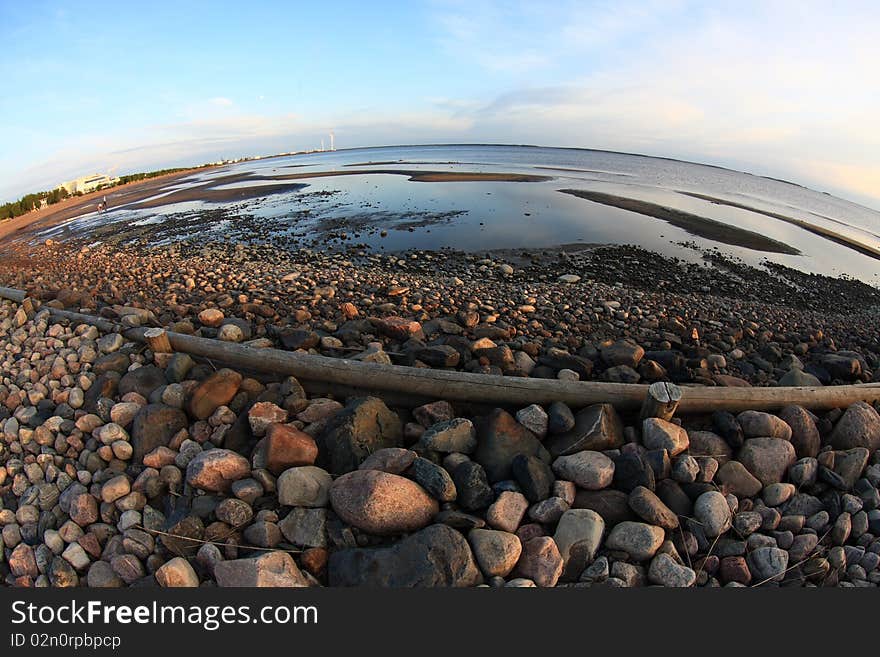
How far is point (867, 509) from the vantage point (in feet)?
10.5

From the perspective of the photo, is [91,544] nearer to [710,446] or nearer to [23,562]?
[23,562]

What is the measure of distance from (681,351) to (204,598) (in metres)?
6.32

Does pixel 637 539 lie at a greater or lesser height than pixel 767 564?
greater

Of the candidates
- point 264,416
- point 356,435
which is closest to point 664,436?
point 356,435

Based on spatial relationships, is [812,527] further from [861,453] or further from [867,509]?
[861,453]

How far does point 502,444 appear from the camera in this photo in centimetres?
338

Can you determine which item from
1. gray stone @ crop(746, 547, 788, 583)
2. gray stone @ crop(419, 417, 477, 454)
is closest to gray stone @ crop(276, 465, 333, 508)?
gray stone @ crop(419, 417, 477, 454)

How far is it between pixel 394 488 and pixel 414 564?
499mm

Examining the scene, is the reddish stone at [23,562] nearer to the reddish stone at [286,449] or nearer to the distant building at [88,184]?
the reddish stone at [286,449]

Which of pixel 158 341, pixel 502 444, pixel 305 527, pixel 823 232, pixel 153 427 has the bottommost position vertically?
pixel 305 527

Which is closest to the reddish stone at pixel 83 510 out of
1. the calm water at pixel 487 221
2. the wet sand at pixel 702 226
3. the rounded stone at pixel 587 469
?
the rounded stone at pixel 587 469

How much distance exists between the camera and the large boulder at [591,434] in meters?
3.44

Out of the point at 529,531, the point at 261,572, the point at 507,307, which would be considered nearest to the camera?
the point at 261,572

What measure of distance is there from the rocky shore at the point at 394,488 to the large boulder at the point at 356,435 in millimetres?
16
